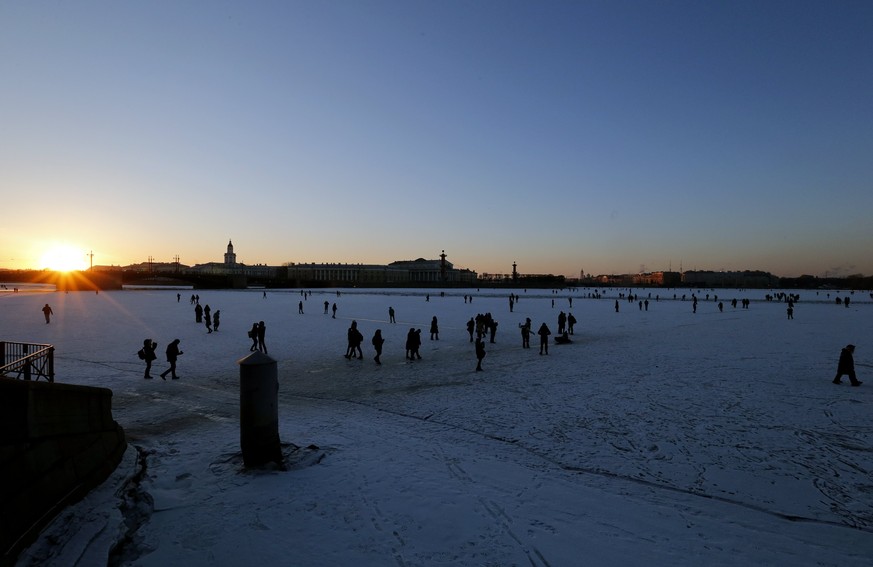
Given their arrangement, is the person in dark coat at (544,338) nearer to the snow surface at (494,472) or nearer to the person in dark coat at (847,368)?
the snow surface at (494,472)

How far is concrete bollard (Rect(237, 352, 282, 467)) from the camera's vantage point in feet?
21.5

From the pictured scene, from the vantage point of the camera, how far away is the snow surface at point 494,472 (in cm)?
472

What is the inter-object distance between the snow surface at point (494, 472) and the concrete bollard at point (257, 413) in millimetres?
282

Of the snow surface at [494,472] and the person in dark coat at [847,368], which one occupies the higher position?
the person in dark coat at [847,368]

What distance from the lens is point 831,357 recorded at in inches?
642

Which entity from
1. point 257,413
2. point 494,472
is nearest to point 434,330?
point 494,472

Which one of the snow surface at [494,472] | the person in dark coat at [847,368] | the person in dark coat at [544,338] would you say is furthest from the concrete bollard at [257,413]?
the person in dark coat at [847,368]

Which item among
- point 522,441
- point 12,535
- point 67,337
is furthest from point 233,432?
point 67,337

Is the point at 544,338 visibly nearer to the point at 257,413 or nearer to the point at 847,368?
the point at 847,368

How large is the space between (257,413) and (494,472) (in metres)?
3.37

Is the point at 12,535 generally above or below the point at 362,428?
above

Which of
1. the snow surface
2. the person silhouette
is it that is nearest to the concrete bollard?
the snow surface

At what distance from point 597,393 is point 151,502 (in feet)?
30.2

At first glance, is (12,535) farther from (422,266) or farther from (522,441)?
(422,266)
